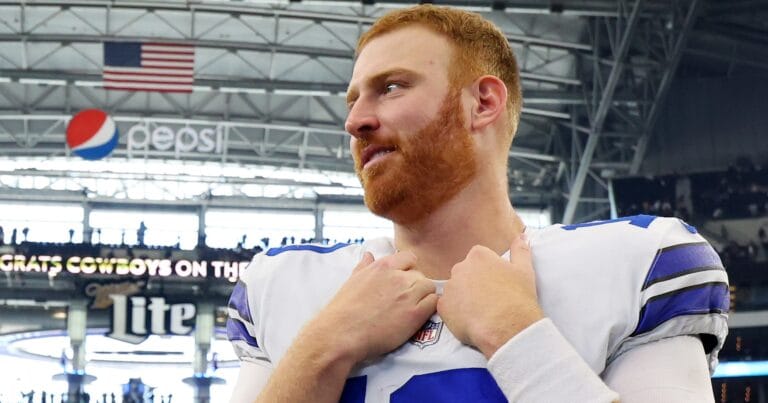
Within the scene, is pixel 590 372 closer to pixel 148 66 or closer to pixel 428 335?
pixel 428 335

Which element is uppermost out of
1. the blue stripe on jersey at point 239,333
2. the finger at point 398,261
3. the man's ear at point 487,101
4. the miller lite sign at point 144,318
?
the miller lite sign at point 144,318

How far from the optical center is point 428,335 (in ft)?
6.81

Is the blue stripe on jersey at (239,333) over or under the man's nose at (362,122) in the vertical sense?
under

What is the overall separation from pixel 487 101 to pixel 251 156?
2719 cm

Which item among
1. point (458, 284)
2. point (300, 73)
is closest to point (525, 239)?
point (458, 284)

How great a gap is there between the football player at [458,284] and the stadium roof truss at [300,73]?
54.3 ft

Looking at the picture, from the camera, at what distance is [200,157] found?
29.4 m

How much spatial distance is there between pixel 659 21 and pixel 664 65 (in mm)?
920

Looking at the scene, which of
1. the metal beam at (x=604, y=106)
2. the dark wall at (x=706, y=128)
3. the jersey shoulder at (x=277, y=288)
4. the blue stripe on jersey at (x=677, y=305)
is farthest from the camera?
the dark wall at (x=706, y=128)

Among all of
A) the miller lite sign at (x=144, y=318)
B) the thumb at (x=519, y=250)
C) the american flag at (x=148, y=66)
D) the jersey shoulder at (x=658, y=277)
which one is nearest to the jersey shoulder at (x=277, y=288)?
the thumb at (x=519, y=250)

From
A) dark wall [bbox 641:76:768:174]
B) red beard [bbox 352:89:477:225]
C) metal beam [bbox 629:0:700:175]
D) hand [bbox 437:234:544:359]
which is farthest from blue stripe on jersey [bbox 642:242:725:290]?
dark wall [bbox 641:76:768:174]

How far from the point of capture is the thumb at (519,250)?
6.88 feet

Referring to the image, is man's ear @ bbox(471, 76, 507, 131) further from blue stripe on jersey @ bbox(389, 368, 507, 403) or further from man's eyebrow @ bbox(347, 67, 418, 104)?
blue stripe on jersey @ bbox(389, 368, 507, 403)

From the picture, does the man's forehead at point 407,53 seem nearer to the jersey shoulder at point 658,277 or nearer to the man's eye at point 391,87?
the man's eye at point 391,87
